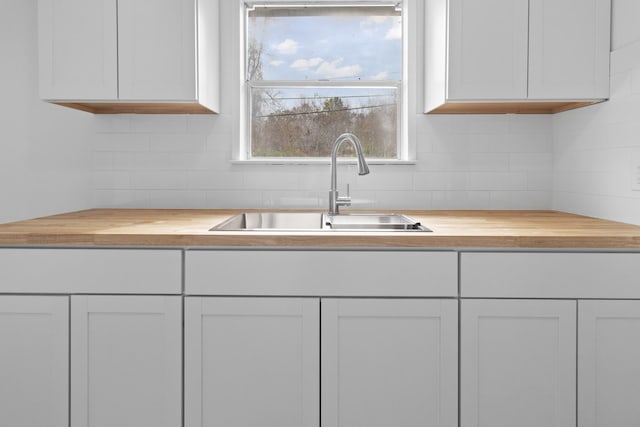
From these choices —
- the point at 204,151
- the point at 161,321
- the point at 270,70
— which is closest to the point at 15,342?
the point at 161,321

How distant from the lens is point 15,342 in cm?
178

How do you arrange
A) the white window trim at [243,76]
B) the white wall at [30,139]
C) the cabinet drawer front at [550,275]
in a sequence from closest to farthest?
the cabinet drawer front at [550,275]
the white wall at [30,139]
the white window trim at [243,76]

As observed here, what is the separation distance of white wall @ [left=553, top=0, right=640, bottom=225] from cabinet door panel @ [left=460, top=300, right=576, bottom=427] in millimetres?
652

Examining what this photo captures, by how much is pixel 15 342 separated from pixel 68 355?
7.6 inches

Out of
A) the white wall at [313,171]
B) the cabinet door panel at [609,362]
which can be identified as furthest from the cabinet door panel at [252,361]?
the white wall at [313,171]

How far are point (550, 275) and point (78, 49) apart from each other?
2091 mm

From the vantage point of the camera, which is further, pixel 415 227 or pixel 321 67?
pixel 321 67

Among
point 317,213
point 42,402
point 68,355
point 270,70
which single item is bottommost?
point 42,402

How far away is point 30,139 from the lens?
2498 millimetres

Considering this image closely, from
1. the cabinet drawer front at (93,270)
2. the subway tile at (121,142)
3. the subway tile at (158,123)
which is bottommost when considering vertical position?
the cabinet drawer front at (93,270)

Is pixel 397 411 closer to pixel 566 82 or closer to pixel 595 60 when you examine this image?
pixel 566 82

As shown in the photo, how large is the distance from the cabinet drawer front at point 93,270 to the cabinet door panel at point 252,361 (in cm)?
13

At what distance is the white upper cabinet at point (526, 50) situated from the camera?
2160 millimetres

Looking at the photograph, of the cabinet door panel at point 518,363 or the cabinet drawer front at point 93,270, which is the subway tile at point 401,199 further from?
the cabinet drawer front at point 93,270
